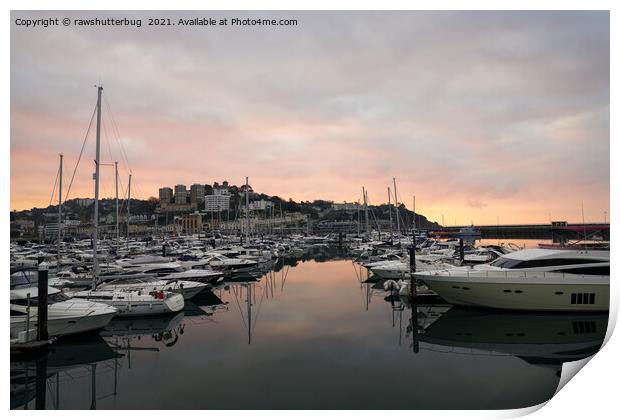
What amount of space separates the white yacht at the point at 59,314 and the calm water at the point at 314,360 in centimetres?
40

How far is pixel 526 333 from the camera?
11.9 m

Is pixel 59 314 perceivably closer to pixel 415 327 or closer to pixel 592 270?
pixel 415 327

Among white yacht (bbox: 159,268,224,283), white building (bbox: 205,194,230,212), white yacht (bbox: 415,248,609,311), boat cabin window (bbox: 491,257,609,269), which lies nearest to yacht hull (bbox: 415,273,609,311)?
white yacht (bbox: 415,248,609,311)

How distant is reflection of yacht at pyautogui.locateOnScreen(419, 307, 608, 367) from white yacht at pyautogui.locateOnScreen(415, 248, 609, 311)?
0.37 metres

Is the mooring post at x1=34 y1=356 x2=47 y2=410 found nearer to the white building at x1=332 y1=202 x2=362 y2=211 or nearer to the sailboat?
the sailboat

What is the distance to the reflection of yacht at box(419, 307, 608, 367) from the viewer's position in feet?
33.7

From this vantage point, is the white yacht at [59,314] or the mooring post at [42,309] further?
the white yacht at [59,314]

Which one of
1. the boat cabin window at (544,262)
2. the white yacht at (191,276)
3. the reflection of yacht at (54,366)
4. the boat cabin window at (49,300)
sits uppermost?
the boat cabin window at (544,262)

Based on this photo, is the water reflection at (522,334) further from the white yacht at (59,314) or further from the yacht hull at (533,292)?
the white yacht at (59,314)

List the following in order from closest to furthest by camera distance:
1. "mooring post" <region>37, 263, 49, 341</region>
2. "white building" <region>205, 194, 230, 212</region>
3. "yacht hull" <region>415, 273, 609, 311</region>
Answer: "mooring post" <region>37, 263, 49, 341</region> < "yacht hull" <region>415, 273, 609, 311</region> < "white building" <region>205, 194, 230, 212</region>

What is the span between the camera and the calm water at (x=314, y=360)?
297 inches

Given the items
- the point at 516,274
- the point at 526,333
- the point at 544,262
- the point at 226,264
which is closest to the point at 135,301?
the point at 526,333

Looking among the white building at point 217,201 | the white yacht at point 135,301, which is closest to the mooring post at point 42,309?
the white yacht at point 135,301

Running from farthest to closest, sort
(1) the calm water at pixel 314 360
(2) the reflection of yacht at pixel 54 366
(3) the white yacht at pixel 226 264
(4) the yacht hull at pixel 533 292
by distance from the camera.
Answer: (3) the white yacht at pixel 226 264 → (4) the yacht hull at pixel 533 292 → (2) the reflection of yacht at pixel 54 366 → (1) the calm water at pixel 314 360
